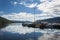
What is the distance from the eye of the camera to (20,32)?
6.12 ft

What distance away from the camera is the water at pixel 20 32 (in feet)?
6.07

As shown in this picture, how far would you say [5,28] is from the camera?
188cm

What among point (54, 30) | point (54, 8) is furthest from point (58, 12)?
point (54, 30)

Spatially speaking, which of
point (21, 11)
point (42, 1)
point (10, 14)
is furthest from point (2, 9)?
point (42, 1)

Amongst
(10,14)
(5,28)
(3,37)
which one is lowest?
(3,37)

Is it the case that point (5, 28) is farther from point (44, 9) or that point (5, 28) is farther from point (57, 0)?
point (57, 0)

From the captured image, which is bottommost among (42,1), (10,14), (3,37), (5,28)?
(3,37)

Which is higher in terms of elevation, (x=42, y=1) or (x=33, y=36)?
(x=42, y=1)

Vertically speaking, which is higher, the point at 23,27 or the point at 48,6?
the point at 48,6

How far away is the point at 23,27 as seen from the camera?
1.86m

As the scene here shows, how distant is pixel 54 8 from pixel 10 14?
559 millimetres

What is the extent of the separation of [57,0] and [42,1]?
0.61 feet

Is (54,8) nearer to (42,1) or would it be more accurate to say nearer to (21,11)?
(42,1)

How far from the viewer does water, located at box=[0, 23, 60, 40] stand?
6.07 feet
